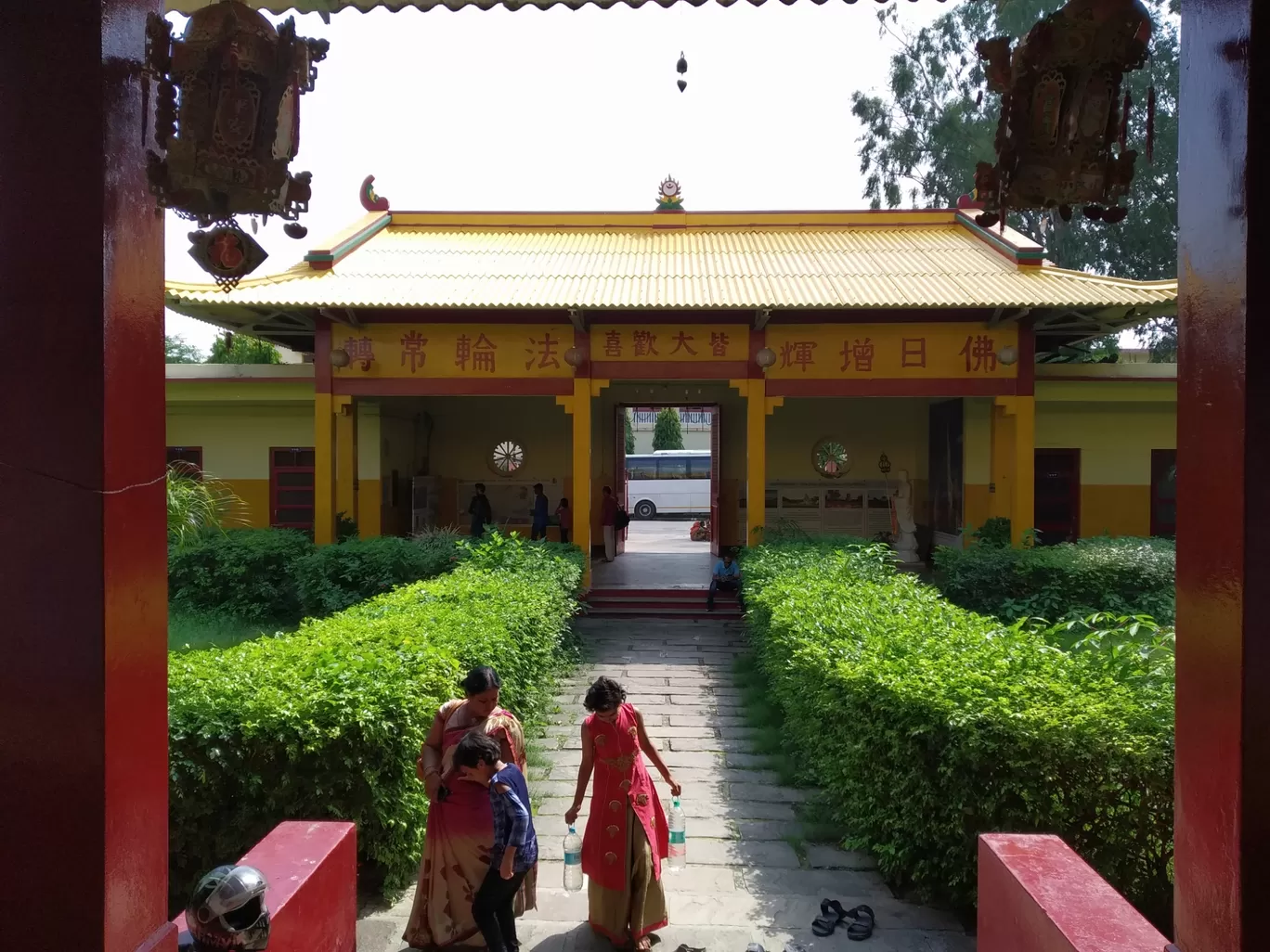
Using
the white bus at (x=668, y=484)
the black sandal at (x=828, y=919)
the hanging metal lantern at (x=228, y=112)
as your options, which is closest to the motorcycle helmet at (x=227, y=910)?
the hanging metal lantern at (x=228, y=112)

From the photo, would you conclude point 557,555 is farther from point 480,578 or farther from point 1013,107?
point 1013,107

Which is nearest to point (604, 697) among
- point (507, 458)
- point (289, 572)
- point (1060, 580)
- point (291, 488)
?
point (289, 572)

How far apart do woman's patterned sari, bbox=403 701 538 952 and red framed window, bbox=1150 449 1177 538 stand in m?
12.1

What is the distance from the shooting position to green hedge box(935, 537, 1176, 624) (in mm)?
9297

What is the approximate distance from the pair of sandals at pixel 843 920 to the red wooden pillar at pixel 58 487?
9.43ft

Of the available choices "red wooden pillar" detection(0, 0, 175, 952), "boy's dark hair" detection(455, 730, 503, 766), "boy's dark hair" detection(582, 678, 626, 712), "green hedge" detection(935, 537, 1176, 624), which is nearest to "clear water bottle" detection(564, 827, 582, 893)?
"boy's dark hair" detection(582, 678, 626, 712)

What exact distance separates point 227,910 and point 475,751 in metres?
1.30

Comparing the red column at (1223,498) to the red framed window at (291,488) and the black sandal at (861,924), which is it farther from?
the red framed window at (291,488)

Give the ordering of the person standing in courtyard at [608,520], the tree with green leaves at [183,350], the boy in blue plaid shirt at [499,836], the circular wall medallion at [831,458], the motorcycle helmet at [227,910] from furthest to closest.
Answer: the tree with green leaves at [183,350] < the person standing in courtyard at [608,520] < the circular wall medallion at [831,458] < the boy in blue plaid shirt at [499,836] < the motorcycle helmet at [227,910]

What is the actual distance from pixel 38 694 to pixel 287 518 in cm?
1184

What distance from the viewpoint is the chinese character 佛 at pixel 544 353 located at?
10930 mm

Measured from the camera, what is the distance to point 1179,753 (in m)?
2.10

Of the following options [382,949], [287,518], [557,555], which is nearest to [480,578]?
[557,555]

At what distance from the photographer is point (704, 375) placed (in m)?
10.9
